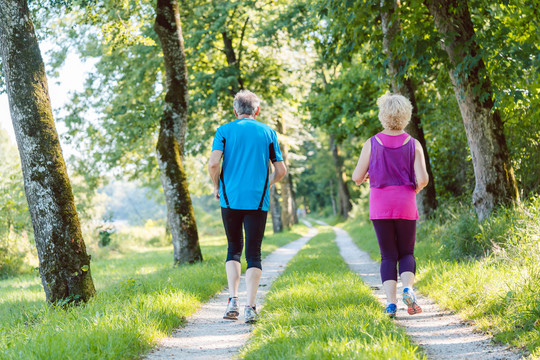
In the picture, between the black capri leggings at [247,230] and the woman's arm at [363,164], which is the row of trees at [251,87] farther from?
the woman's arm at [363,164]

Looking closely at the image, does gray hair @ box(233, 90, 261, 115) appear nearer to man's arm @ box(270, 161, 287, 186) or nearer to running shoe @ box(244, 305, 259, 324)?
man's arm @ box(270, 161, 287, 186)

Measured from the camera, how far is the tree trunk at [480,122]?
27.4 ft

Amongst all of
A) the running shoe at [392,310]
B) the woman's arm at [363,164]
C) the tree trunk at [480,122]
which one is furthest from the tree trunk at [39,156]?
the tree trunk at [480,122]

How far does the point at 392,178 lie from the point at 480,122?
4.26 metres

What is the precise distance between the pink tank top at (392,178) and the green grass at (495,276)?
3.91 ft

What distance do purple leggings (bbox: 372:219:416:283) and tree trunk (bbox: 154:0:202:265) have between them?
6.49 metres

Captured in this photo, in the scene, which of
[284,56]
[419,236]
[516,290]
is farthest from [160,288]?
[284,56]

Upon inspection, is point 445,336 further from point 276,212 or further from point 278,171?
point 276,212

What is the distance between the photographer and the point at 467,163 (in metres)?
13.0

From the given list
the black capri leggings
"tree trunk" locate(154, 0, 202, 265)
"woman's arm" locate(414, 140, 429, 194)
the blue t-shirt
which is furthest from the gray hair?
"tree trunk" locate(154, 0, 202, 265)

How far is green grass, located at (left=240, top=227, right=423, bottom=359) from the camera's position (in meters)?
3.44

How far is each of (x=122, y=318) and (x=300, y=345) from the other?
1919 millimetres

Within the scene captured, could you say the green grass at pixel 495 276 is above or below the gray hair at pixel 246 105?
below

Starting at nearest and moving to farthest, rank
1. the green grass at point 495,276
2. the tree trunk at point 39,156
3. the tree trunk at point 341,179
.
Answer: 1. the green grass at point 495,276
2. the tree trunk at point 39,156
3. the tree trunk at point 341,179
